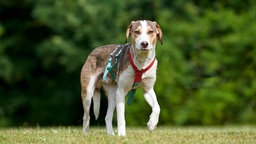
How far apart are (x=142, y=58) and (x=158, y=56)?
17465mm

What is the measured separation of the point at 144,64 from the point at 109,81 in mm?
1152

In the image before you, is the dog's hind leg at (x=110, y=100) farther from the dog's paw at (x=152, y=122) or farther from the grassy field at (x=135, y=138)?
the dog's paw at (x=152, y=122)

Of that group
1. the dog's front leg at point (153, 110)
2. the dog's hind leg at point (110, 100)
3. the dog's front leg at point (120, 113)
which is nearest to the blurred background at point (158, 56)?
the dog's hind leg at point (110, 100)

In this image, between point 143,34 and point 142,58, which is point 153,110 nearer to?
point 142,58

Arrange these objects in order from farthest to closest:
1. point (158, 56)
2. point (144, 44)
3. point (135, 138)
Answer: point (158, 56) < point (144, 44) < point (135, 138)

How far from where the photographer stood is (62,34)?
2939cm

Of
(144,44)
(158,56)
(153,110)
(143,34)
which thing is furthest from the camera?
(158,56)

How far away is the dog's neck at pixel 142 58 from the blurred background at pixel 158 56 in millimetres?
15703

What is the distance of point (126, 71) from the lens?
11.1 m

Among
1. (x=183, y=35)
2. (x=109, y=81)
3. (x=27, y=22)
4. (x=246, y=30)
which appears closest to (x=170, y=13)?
(x=183, y=35)

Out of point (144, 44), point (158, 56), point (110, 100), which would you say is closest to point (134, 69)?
point (144, 44)

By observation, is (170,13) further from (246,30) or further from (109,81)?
(109,81)

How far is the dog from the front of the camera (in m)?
10.8

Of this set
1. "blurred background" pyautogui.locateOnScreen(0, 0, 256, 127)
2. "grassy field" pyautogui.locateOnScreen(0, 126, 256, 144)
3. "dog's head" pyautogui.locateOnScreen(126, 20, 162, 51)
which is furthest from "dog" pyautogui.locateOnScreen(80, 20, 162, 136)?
"blurred background" pyautogui.locateOnScreen(0, 0, 256, 127)
